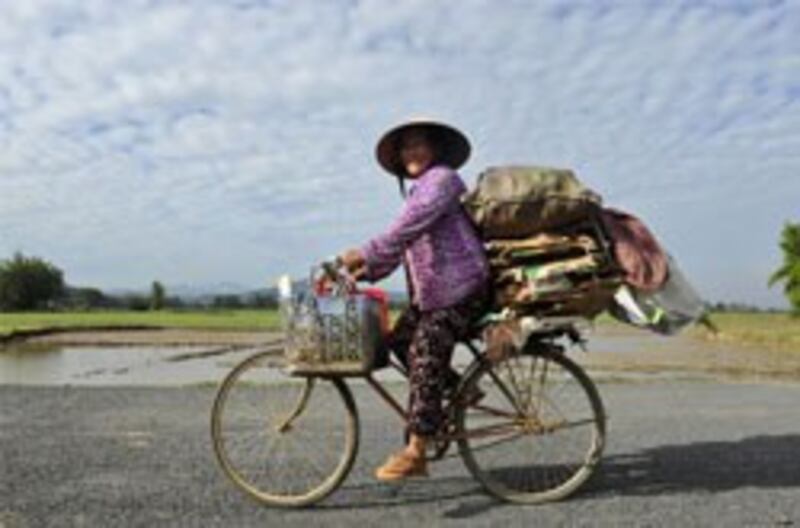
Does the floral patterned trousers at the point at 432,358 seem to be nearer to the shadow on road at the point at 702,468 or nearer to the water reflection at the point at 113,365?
the shadow on road at the point at 702,468

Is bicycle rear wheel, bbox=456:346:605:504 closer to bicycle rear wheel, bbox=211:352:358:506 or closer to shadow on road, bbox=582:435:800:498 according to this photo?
shadow on road, bbox=582:435:800:498

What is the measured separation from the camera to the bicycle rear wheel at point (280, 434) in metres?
6.04

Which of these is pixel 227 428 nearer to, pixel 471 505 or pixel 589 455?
pixel 471 505

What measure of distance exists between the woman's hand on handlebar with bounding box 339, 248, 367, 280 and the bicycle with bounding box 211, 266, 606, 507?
0.30 feet

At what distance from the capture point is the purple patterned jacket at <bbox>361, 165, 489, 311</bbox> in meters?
5.81

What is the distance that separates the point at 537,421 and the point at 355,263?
147 cm

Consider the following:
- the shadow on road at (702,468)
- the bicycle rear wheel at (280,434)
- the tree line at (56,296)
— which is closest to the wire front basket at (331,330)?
the bicycle rear wheel at (280,434)

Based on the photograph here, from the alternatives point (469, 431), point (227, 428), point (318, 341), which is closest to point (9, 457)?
point (227, 428)

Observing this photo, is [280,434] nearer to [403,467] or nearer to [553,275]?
[403,467]

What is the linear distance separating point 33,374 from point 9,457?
12.1m

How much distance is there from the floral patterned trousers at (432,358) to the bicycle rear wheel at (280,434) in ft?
1.33

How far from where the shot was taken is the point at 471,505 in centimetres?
591

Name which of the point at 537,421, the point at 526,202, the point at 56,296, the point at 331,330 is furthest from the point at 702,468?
the point at 56,296

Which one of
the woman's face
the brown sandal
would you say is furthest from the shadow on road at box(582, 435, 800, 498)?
the woman's face
